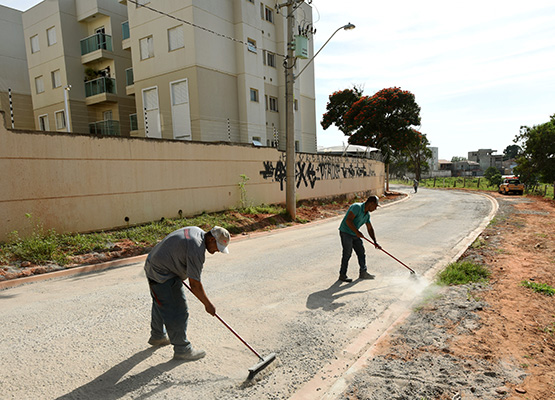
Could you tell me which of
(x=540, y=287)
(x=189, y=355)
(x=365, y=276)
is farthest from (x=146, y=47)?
(x=540, y=287)

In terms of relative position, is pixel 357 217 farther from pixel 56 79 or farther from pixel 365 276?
pixel 56 79

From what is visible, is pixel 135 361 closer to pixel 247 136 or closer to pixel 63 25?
pixel 247 136

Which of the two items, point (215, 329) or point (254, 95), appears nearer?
point (215, 329)

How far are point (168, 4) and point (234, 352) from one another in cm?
1955

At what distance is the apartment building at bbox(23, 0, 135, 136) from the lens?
2144 cm

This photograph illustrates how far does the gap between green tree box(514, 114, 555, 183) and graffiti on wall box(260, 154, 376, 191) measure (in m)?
23.0

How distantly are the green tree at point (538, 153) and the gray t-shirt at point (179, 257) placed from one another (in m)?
42.1

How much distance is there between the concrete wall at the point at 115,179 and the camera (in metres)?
8.45

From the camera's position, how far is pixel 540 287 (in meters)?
5.69

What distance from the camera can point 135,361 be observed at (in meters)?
3.60

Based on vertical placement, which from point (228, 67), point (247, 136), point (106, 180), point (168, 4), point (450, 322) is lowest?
point (450, 322)

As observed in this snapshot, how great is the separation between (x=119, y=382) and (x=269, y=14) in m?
24.7

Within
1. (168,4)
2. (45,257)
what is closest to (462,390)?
(45,257)

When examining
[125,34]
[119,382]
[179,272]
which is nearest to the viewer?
[119,382]
